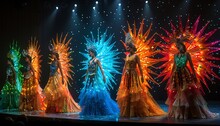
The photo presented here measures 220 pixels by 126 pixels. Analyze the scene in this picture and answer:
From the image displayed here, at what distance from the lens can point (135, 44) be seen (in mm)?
7512

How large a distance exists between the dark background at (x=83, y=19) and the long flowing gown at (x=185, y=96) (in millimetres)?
2235

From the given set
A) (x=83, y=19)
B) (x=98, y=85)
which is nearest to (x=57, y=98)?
(x=98, y=85)

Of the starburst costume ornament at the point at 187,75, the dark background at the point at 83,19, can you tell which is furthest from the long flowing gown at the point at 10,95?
the starburst costume ornament at the point at 187,75

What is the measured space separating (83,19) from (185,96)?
508 centimetres

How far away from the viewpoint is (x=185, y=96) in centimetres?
633

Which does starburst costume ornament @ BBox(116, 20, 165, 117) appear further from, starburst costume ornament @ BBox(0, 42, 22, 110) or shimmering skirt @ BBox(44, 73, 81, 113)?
starburst costume ornament @ BBox(0, 42, 22, 110)

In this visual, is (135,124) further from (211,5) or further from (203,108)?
(211,5)

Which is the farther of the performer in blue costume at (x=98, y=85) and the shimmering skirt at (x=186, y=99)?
the performer in blue costume at (x=98, y=85)

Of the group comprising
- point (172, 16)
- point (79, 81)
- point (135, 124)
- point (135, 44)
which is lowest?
point (135, 124)

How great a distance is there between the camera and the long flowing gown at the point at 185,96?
6250mm

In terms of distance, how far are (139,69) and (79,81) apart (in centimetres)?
369

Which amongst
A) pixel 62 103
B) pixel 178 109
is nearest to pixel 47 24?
pixel 62 103

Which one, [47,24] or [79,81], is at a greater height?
[47,24]

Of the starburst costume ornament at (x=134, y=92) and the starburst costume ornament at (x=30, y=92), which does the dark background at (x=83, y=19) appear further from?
the starburst costume ornament at (x=134, y=92)
